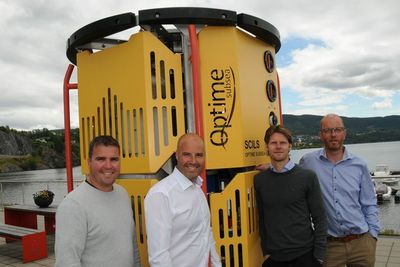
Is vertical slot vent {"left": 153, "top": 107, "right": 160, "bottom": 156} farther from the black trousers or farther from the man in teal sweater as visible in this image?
the black trousers

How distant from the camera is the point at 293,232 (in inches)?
111

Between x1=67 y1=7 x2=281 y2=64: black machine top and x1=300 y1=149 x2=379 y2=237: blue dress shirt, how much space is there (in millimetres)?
1321

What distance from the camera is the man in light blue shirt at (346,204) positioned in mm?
3121

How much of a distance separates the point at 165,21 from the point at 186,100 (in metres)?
0.65

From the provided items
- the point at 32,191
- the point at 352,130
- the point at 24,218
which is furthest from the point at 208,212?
the point at 352,130

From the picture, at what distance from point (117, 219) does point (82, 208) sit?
0.24m

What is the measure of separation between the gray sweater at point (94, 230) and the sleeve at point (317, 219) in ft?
4.41

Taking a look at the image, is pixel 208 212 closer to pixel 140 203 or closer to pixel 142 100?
pixel 140 203

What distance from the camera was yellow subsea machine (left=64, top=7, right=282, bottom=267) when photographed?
3.03m

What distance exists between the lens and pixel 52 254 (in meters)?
6.71

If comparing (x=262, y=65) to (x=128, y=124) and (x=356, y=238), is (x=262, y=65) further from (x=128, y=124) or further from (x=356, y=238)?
(x=356, y=238)

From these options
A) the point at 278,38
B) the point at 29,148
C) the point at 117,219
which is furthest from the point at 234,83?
the point at 29,148

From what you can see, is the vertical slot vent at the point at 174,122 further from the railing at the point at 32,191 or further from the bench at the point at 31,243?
the railing at the point at 32,191

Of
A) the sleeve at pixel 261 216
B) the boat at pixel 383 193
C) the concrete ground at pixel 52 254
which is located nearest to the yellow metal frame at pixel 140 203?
the sleeve at pixel 261 216
